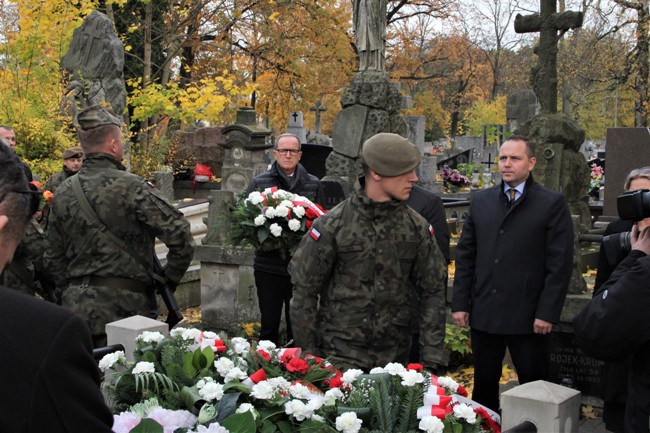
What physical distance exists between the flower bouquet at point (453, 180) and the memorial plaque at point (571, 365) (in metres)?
18.1

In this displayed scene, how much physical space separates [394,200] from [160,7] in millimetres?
20206

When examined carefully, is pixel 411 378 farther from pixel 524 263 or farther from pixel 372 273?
pixel 524 263

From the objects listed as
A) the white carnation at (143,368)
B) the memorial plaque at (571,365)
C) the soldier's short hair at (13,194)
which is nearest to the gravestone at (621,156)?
the memorial plaque at (571,365)

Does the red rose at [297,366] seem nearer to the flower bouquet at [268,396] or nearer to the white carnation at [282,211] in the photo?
the flower bouquet at [268,396]

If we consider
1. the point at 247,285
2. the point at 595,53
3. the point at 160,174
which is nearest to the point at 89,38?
the point at 160,174

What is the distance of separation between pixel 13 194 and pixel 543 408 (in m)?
2.17

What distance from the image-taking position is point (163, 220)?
16.4 ft

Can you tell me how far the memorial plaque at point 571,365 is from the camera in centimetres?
598

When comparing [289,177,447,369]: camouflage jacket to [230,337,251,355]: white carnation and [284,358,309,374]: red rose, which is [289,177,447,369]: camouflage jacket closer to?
[230,337,251,355]: white carnation

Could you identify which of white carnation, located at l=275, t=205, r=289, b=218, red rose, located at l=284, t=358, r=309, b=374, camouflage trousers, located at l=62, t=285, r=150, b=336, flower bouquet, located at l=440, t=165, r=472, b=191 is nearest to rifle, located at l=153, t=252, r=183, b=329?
camouflage trousers, located at l=62, t=285, r=150, b=336

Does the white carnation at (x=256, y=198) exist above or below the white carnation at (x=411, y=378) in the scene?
above

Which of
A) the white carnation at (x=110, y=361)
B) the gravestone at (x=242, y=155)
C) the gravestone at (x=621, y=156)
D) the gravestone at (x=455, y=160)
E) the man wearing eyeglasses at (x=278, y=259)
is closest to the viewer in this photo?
the white carnation at (x=110, y=361)

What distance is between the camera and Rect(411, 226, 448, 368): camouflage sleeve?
410 cm

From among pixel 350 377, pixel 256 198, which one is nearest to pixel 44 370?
pixel 350 377
